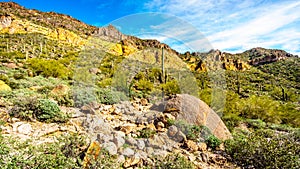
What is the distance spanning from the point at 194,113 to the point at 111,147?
3425mm

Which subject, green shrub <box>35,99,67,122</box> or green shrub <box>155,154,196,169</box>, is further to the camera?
green shrub <box>35,99,67,122</box>

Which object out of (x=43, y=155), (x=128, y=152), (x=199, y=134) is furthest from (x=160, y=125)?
(x=43, y=155)

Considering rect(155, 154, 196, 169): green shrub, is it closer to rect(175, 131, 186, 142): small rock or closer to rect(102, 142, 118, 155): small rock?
rect(102, 142, 118, 155): small rock

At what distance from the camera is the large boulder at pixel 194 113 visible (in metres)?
6.99

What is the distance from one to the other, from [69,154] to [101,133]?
1.23 metres

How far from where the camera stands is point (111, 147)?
4555 mm

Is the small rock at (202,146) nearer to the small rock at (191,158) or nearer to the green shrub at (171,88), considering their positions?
the small rock at (191,158)

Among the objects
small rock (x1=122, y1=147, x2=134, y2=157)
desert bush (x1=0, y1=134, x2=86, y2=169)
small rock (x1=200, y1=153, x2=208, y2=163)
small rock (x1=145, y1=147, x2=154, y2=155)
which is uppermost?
desert bush (x1=0, y1=134, x2=86, y2=169)

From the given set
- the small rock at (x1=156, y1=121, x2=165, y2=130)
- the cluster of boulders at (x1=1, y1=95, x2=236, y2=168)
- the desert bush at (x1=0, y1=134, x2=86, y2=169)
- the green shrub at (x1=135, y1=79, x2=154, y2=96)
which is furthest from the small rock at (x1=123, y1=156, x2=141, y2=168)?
the green shrub at (x1=135, y1=79, x2=154, y2=96)

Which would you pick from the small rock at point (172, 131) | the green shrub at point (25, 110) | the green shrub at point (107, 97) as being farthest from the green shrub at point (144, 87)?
the green shrub at point (25, 110)

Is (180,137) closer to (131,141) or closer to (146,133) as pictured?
(146,133)

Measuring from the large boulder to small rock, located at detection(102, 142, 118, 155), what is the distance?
9.65 ft

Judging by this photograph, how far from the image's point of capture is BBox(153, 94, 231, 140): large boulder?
699 cm

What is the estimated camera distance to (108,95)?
898 centimetres
